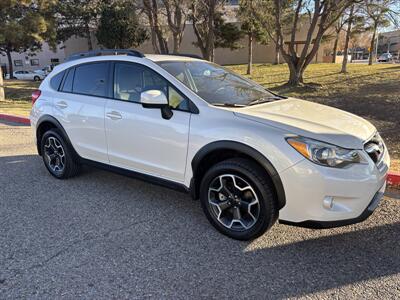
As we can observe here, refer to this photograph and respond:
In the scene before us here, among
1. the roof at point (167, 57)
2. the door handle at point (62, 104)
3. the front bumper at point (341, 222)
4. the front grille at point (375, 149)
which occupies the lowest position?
the front bumper at point (341, 222)

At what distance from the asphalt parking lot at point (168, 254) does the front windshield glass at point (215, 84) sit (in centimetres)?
132

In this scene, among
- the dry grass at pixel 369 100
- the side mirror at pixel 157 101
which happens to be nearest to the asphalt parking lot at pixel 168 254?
the side mirror at pixel 157 101

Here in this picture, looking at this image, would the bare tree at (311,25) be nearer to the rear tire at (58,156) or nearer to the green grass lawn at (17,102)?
the green grass lawn at (17,102)

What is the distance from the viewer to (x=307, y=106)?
4.17 meters

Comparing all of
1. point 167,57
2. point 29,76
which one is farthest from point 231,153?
point 29,76

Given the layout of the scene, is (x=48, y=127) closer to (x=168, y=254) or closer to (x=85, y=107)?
(x=85, y=107)

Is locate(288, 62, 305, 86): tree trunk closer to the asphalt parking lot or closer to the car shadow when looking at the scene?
the asphalt parking lot

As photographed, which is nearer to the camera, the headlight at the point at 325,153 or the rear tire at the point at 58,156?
the headlight at the point at 325,153

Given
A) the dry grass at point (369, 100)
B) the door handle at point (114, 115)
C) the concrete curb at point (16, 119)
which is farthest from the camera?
the concrete curb at point (16, 119)

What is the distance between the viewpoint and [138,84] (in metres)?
4.29

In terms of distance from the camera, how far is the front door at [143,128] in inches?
150

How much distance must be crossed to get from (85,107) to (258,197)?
8.31 feet

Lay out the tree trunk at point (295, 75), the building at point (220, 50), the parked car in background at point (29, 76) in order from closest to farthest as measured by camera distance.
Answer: the tree trunk at point (295, 75) → the parked car in background at point (29, 76) → the building at point (220, 50)

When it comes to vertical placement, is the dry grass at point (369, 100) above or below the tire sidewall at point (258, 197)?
below
